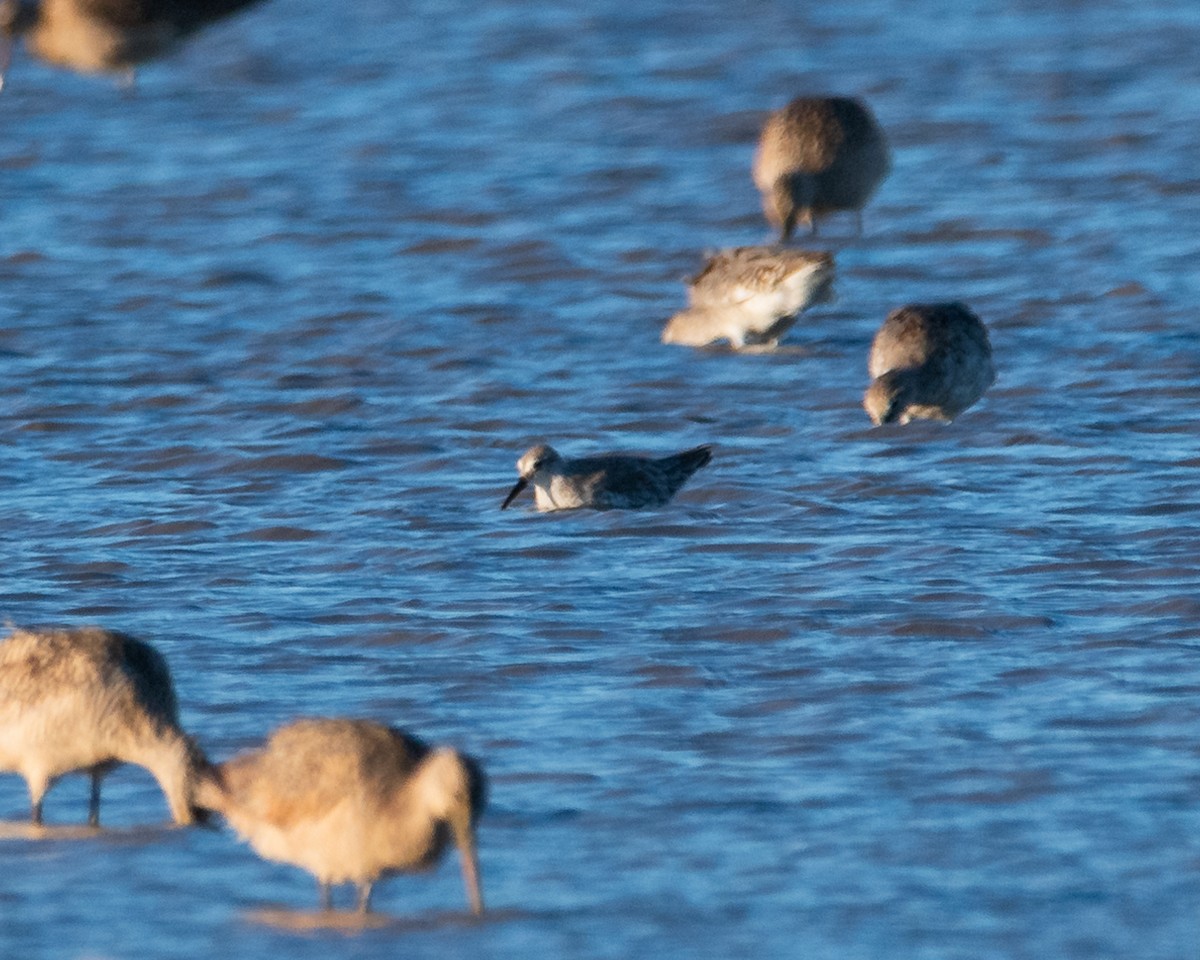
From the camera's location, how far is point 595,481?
11.1 metres

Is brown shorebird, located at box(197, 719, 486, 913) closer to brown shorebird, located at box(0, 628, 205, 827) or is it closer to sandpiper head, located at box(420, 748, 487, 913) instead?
sandpiper head, located at box(420, 748, 487, 913)

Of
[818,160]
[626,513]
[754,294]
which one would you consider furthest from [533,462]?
[818,160]

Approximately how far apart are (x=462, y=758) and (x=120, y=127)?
50.1 feet

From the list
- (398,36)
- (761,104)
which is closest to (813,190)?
(761,104)

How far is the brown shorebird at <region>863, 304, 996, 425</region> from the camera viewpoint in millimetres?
12172

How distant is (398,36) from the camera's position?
23.7 metres

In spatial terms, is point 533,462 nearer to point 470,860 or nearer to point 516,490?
point 516,490

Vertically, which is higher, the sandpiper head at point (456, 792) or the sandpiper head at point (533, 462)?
the sandpiper head at point (456, 792)

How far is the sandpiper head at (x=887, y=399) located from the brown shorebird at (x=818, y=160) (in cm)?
409

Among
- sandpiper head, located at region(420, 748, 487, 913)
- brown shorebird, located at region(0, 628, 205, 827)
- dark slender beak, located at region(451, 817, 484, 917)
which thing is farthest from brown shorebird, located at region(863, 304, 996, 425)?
sandpiper head, located at region(420, 748, 487, 913)

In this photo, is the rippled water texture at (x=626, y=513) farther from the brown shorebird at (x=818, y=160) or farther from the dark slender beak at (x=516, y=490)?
the brown shorebird at (x=818, y=160)

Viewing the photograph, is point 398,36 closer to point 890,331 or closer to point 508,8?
point 508,8

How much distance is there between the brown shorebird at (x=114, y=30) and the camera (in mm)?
7570

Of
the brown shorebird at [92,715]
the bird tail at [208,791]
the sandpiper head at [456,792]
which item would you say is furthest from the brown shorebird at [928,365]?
the sandpiper head at [456,792]
